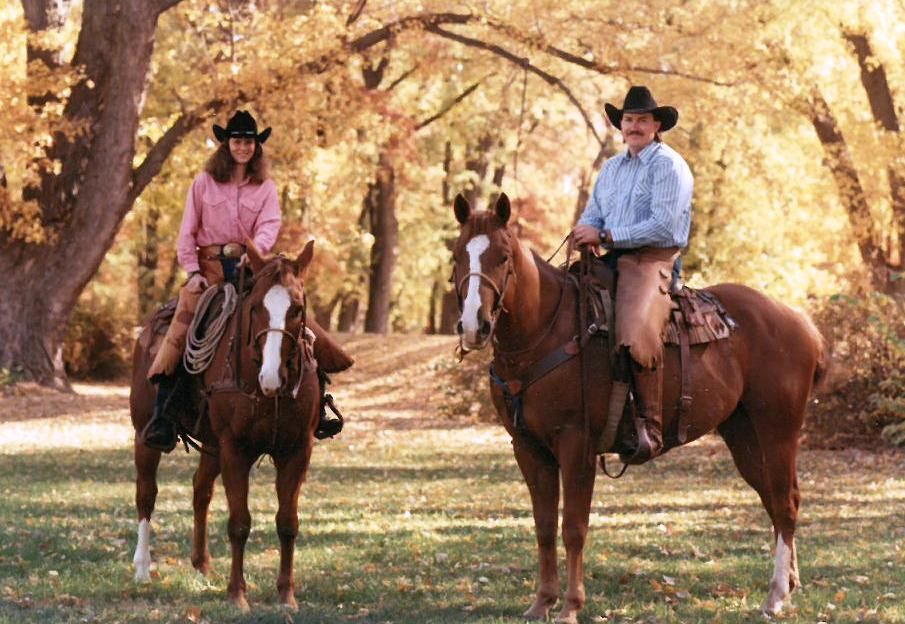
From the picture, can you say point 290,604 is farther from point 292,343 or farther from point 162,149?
point 162,149

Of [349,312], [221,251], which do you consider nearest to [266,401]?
[221,251]

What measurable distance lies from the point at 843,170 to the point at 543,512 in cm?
2175

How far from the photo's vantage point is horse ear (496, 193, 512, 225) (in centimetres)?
825

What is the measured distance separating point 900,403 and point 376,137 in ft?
55.8

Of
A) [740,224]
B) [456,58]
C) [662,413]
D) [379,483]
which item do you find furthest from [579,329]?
[740,224]

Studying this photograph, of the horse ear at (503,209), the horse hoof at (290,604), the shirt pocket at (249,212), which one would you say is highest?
the shirt pocket at (249,212)

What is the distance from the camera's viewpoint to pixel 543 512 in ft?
A: 28.7

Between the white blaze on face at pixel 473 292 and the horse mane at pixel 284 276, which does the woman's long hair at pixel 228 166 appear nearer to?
the horse mane at pixel 284 276

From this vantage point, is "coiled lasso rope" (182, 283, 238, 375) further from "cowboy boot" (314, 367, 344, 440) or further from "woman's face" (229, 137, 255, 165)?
"woman's face" (229, 137, 255, 165)

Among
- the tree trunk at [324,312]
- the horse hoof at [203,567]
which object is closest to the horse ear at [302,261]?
the horse hoof at [203,567]

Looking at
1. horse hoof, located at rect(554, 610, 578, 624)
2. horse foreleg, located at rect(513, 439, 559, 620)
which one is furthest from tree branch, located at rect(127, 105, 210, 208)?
horse hoof, located at rect(554, 610, 578, 624)

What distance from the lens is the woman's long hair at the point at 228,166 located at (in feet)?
33.1

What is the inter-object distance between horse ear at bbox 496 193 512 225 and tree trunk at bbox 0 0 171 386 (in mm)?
18845

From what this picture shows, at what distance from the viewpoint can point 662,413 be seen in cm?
921
